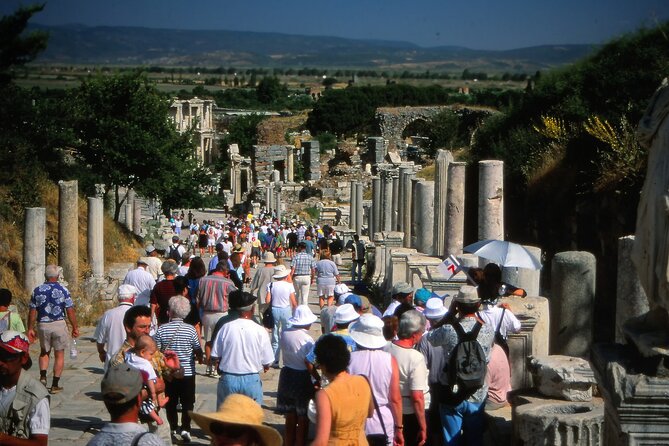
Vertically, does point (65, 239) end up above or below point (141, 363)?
below

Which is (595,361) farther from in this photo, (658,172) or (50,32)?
(50,32)

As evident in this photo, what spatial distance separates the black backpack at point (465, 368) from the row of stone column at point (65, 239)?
10.2 metres

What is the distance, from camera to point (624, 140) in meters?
22.2

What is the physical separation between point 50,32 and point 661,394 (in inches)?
1124

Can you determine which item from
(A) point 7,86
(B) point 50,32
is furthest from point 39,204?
(B) point 50,32

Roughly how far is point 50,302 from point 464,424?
17.3ft

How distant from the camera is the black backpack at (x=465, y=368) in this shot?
771 cm

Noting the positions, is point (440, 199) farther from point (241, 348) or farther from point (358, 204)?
point (358, 204)

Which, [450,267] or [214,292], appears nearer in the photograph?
[214,292]

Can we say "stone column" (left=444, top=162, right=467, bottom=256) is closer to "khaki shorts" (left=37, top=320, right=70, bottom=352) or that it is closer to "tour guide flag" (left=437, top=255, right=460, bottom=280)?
"tour guide flag" (left=437, top=255, right=460, bottom=280)

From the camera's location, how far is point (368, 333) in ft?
24.8

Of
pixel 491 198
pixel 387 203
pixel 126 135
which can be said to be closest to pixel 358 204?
pixel 387 203

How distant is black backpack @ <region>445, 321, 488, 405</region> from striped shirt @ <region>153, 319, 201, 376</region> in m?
2.48

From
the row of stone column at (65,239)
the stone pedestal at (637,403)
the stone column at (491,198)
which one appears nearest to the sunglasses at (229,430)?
the stone pedestal at (637,403)
